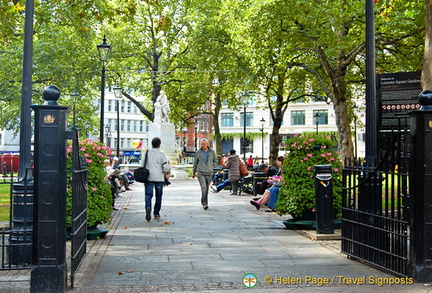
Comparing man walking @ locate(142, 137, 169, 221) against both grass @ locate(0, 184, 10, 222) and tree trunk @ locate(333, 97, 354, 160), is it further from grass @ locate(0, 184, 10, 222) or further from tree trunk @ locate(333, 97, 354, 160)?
tree trunk @ locate(333, 97, 354, 160)

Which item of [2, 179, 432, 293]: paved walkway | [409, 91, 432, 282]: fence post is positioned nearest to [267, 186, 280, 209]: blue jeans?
[2, 179, 432, 293]: paved walkway

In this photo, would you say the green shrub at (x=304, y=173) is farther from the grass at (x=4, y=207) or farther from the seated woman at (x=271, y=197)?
the grass at (x=4, y=207)

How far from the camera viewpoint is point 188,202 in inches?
720

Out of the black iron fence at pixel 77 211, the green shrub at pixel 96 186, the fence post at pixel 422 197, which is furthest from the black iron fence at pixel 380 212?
the green shrub at pixel 96 186

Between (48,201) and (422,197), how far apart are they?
4059mm

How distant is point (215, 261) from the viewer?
7984 millimetres

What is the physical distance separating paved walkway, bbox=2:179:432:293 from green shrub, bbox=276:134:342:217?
22.1 inches

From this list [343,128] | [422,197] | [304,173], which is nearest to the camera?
[422,197]

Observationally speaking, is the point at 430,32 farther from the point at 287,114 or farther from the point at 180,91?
the point at 287,114

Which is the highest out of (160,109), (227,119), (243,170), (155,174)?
(227,119)

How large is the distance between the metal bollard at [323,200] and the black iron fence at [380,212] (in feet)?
4.60

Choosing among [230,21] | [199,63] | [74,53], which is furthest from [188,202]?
[199,63]

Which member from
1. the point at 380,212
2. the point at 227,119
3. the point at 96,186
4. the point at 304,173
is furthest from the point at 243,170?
the point at 227,119

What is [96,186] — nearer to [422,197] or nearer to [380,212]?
[380,212]
